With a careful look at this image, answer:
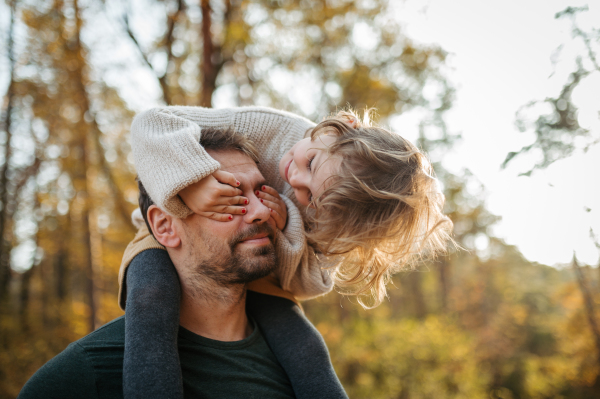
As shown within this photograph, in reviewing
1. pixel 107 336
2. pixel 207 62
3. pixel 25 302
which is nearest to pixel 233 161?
pixel 107 336

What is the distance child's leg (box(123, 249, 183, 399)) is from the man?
0.13 m

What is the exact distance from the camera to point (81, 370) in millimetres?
1459

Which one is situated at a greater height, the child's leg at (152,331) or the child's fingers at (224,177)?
the child's fingers at (224,177)

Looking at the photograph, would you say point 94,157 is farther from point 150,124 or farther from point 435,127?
point 150,124

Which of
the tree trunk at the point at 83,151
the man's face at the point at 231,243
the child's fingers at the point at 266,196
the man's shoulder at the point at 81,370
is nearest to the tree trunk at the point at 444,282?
the tree trunk at the point at 83,151

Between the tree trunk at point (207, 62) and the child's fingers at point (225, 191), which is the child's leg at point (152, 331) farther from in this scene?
the tree trunk at point (207, 62)

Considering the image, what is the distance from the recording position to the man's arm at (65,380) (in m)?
1.38

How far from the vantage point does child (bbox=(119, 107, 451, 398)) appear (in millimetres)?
1607

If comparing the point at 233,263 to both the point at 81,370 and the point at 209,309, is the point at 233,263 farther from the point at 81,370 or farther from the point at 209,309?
the point at 81,370

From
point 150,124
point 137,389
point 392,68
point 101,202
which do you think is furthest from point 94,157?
point 137,389

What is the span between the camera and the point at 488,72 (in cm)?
342

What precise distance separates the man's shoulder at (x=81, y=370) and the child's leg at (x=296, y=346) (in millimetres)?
738

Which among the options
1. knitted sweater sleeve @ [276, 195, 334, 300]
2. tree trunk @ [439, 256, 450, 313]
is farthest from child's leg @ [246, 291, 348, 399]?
tree trunk @ [439, 256, 450, 313]

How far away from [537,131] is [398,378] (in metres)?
4.80
